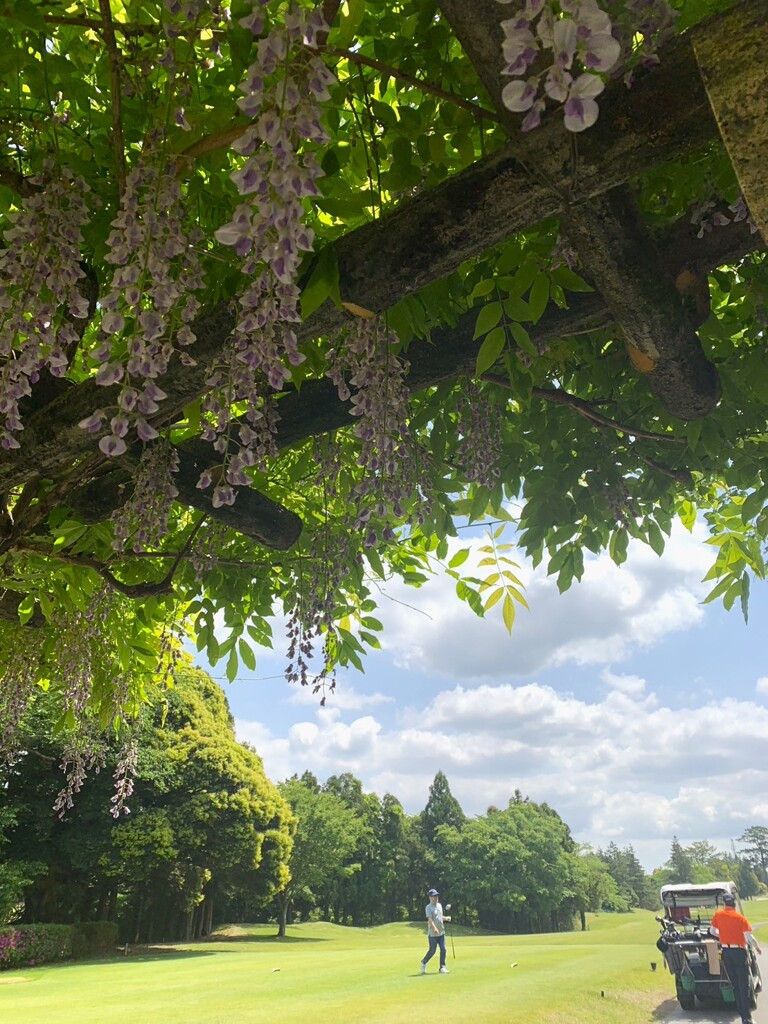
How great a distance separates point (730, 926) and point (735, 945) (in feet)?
0.76

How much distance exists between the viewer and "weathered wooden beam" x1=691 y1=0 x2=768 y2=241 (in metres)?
0.70

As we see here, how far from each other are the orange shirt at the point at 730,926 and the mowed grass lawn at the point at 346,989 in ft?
9.44

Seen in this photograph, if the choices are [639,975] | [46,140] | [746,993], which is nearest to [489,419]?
[46,140]

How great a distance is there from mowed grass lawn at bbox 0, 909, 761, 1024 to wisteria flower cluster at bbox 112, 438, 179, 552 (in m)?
7.37

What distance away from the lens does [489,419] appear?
2.38 meters

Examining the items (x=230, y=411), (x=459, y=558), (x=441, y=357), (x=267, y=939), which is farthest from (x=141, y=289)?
(x=267, y=939)

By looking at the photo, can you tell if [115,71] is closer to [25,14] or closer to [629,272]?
[25,14]

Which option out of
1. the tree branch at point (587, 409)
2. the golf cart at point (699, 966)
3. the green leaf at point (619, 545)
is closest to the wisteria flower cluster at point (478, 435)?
the tree branch at point (587, 409)

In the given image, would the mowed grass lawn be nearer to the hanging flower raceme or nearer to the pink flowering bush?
the pink flowering bush

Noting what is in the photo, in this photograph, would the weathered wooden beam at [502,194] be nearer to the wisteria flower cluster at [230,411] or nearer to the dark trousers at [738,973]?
the wisteria flower cluster at [230,411]

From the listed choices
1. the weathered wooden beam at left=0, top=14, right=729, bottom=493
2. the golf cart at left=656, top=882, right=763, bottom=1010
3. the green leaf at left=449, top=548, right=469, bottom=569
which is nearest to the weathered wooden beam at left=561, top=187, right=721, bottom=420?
the weathered wooden beam at left=0, top=14, right=729, bottom=493

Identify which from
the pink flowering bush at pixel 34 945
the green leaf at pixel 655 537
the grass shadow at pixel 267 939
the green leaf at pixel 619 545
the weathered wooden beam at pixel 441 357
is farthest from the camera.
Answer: the grass shadow at pixel 267 939

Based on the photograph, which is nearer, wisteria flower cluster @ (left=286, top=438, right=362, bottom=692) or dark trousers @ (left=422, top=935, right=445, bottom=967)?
wisteria flower cluster @ (left=286, top=438, right=362, bottom=692)

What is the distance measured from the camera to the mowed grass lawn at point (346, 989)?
795 cm
